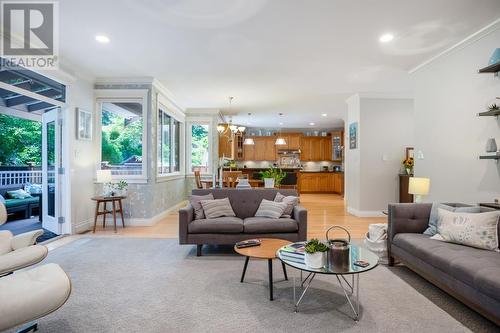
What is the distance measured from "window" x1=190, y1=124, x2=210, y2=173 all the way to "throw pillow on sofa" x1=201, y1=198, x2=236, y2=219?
450cm

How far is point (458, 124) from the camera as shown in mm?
3795

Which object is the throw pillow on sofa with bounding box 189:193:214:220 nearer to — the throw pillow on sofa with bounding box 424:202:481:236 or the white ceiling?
the white ceiling

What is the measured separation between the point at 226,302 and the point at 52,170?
4.13 meters

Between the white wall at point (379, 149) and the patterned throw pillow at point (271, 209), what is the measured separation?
309cm

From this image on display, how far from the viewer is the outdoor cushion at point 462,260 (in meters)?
2.00

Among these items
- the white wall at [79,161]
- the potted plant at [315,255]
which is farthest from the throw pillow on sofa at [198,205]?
the white wall at [79,161]

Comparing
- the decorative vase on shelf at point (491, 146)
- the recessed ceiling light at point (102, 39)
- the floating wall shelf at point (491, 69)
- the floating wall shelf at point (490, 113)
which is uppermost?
the recessed ceiling light at point (102, 39)

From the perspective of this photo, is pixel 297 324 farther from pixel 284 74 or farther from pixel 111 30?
pixel 284 74

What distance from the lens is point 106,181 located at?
5.04 m

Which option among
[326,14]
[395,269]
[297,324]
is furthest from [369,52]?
[297,324]

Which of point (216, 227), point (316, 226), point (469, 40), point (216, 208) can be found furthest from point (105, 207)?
point (469, 40)

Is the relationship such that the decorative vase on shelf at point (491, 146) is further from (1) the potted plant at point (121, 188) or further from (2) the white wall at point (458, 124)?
(1) the potted plant at point (121, 188)

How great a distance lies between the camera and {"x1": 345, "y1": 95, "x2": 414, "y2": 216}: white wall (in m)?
6.38

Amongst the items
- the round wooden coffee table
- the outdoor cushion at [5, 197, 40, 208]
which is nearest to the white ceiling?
the round wooden coffee table
